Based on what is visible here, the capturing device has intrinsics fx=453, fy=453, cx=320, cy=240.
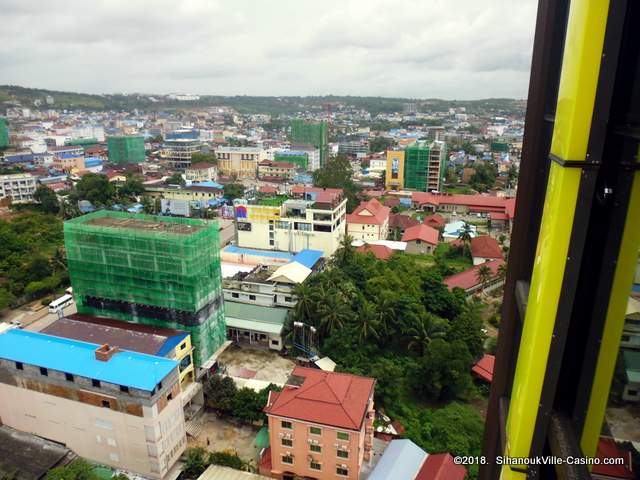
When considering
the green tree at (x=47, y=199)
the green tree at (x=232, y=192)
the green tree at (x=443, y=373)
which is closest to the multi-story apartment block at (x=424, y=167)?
the green tree at (x=232, y=192)

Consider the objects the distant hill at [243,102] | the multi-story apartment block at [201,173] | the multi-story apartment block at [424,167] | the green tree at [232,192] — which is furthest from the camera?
the distant hill at [243,102]

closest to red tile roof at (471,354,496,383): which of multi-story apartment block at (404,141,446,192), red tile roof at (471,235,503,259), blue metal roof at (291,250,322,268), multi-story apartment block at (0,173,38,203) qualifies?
blue metal roof at (291,250,322,268)

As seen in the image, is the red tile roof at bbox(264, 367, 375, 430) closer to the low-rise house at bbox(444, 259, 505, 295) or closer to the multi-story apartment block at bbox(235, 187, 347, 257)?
the low-rise house at bbox(444, 259, 505, 295)

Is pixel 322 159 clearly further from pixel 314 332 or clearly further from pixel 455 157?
pixel 314 332

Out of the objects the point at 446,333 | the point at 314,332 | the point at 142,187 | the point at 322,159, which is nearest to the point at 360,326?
the point at 314,332

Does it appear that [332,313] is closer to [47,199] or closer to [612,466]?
[612,466]

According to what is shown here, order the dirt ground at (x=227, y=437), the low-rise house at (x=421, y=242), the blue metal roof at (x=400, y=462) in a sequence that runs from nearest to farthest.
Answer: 1. the blue metal roof at (x=400, y=462)
2. the dirt ground at (x=227, y=437)
3. the low-rise house at (x=421, y=242)

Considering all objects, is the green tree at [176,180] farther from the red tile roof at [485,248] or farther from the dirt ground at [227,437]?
the dirt ground at [227,437]

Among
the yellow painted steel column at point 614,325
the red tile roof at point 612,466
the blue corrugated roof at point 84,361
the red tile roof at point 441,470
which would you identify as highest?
the yellow painted steel column at point 614,325
